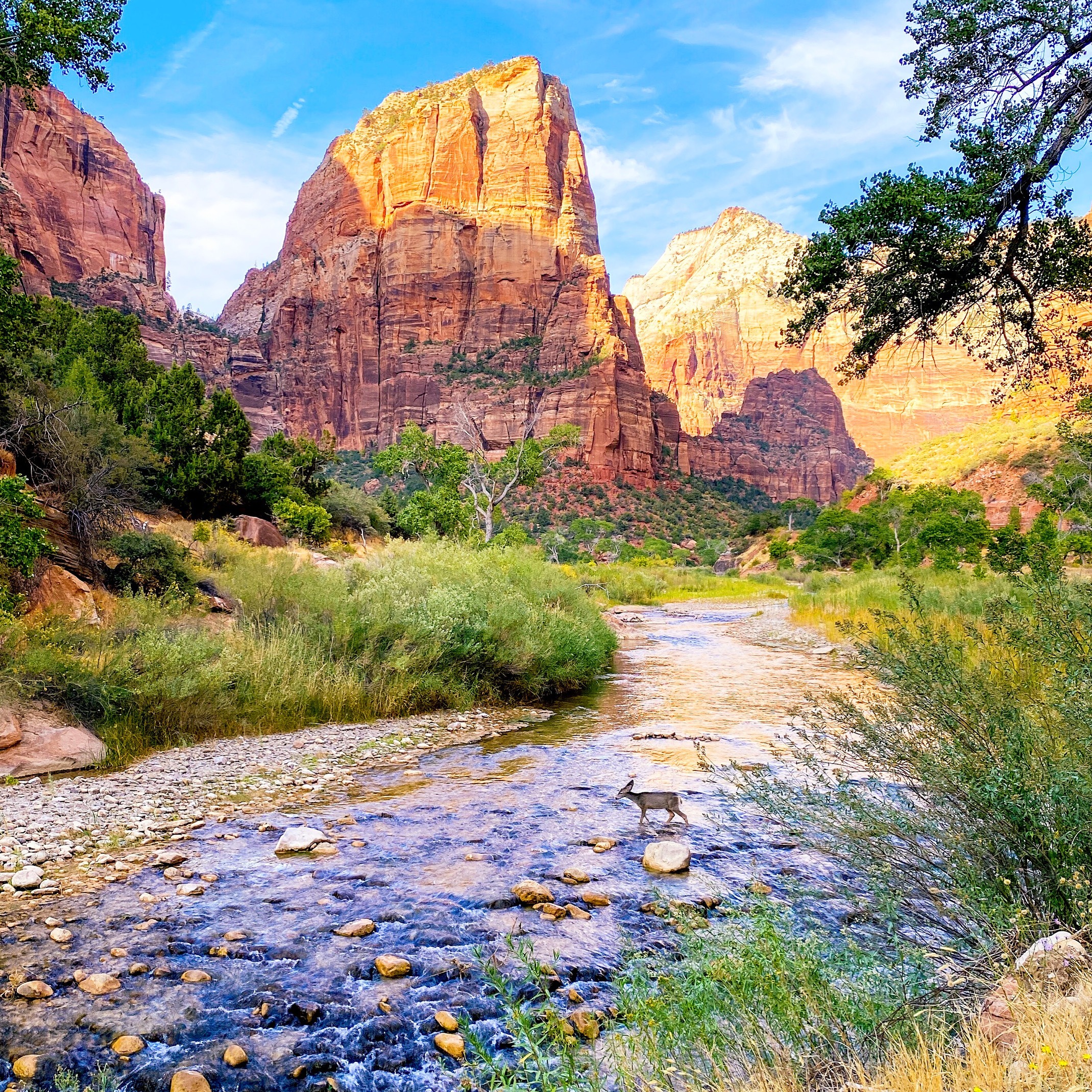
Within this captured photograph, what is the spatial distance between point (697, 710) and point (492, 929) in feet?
23.7

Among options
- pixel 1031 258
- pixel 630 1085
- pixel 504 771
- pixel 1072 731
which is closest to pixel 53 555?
pixel 504 771

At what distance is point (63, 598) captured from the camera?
9188mm

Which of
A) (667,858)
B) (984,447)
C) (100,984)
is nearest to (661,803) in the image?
(667,858)

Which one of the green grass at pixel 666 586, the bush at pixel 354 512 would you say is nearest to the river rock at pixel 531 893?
the bush at pixel 354 512

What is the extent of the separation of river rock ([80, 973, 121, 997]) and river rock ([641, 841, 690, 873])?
3.20 metres

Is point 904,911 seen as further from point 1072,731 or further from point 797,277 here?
point 797,277

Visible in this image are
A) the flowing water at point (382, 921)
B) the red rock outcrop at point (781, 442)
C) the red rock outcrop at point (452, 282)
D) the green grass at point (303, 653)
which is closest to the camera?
the flowing water at point (382, 921)

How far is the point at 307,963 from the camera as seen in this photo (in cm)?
364

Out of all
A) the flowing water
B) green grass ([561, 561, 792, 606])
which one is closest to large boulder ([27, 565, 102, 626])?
the flowing water

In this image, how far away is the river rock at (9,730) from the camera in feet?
21.0

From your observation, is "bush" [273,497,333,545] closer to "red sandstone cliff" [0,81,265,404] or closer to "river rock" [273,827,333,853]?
"river rock" [273,827,333,853]

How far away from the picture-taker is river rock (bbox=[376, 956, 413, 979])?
3.55 meters

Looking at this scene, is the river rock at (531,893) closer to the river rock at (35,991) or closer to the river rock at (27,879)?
the river rock at (35,991)

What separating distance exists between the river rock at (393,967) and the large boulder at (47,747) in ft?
15.4
